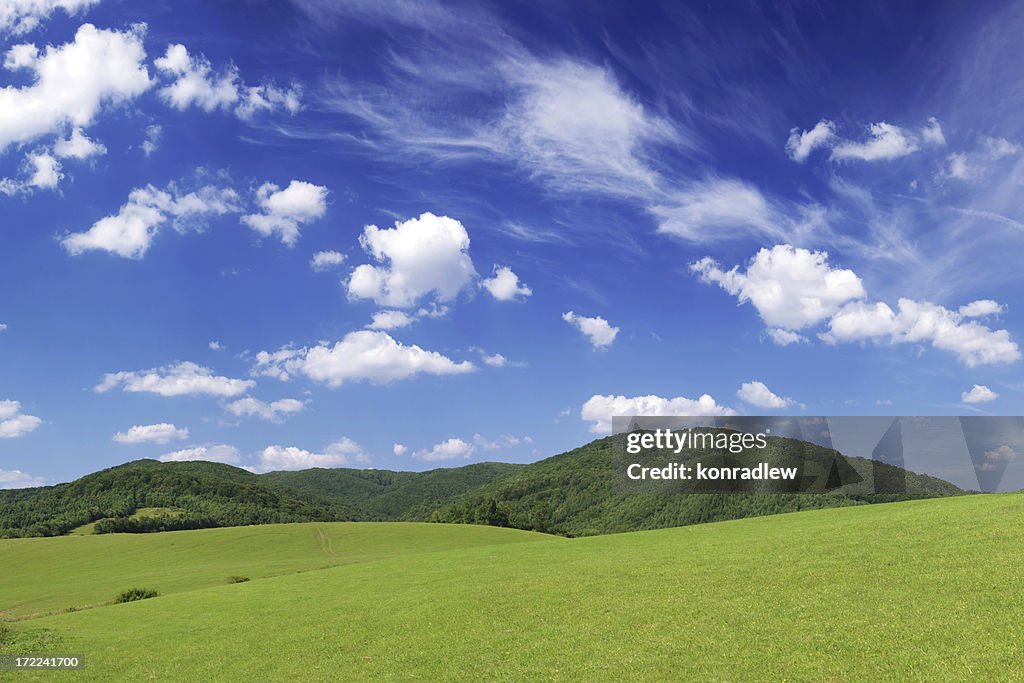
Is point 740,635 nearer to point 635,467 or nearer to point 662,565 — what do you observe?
point 662,565

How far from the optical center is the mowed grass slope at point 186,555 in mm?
70375

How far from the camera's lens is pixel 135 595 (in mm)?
59094

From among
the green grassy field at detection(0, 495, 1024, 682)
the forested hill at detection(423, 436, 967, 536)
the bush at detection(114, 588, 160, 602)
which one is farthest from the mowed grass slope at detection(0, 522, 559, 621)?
the forested hill at detection(423, 436, 967, 536)

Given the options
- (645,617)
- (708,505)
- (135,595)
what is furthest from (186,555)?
(708,505)

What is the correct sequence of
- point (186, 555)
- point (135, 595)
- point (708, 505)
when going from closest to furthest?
point (135, 595)
point (186, 555)
point (708, 505)

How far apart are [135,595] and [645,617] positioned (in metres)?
53.6

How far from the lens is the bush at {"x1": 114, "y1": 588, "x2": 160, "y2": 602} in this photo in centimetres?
5841

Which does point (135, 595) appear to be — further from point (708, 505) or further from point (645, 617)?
point (708, 505)

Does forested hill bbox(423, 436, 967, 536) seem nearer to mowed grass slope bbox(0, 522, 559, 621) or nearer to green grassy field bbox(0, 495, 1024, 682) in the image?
mowed grass slope bbox(0, 522, 559, 621)

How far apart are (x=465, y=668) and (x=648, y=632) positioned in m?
6.36

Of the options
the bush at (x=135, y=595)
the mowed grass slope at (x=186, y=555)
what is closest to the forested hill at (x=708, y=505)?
the mowed grass slope at (x=186, y=555)

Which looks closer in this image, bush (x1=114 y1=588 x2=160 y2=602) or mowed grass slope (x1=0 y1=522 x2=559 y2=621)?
bush (x1=114 y1=588 x2=160 y2=602)

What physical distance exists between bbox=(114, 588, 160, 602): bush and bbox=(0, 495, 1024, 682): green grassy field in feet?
49.1

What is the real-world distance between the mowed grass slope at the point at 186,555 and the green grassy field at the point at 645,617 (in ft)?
96.5
